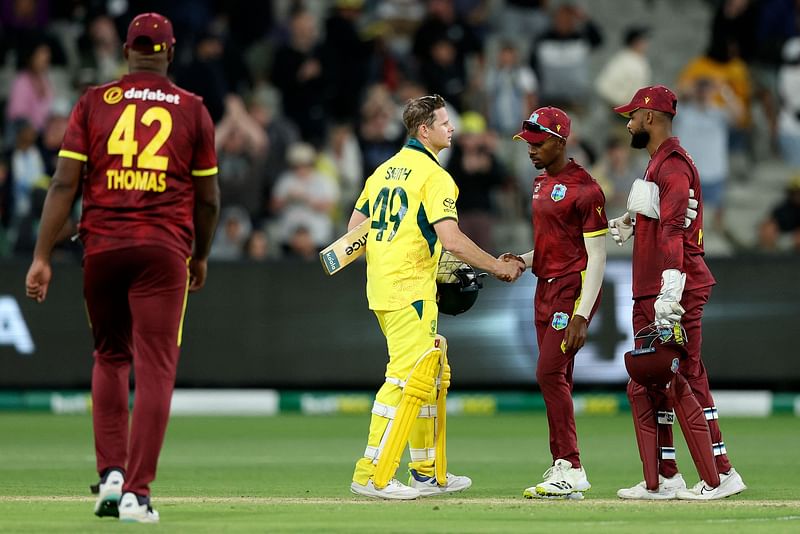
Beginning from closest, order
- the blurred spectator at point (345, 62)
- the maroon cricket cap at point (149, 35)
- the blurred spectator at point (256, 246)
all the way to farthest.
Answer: the maroon cricket cap at point (149, 35) < the blurred spectator at point (256, 246) < the blurred spectator at point (345, 62)

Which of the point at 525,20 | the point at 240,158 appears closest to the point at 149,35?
the point at 240,158

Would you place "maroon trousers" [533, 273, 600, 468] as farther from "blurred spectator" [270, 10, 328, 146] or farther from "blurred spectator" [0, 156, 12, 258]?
"blurred spectator" [270, 10, 328, 146]

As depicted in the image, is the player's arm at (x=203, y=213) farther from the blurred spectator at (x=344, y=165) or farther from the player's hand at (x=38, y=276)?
the blurred spectator at (x=344, y=165)

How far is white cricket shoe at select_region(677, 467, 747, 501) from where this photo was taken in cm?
912

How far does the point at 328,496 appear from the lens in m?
9.34

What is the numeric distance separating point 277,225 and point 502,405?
3.68m

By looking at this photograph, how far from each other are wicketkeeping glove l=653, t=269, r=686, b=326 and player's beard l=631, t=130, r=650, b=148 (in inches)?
35.7

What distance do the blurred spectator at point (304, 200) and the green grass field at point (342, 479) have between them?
2.76 meters

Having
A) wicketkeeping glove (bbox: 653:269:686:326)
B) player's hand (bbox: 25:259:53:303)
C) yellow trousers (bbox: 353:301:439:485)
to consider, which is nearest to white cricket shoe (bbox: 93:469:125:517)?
player's hand (bbox: 25:259:53:303)

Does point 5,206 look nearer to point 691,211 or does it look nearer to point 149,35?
point 149,35

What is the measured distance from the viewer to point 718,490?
917 centimetres

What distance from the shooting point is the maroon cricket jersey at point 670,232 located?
29.2 ft

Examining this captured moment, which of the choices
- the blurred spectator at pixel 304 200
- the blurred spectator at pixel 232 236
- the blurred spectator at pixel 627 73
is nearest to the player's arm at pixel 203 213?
the blurred spectator at pixel 232 236

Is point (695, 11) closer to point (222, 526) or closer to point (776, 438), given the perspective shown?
point (776, 438)
